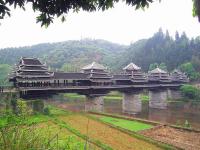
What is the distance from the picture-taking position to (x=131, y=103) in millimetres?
52562

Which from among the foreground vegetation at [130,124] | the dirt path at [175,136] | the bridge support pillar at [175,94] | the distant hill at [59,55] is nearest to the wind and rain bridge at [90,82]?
the bridge support pillar at [175,94]

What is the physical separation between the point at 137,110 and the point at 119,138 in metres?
29.8

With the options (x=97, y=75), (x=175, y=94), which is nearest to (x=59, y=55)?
(x=175, y=94)

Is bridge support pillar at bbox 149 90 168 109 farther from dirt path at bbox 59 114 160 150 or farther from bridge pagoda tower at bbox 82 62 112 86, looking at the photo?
dirt path at bbox 59 114 160 150

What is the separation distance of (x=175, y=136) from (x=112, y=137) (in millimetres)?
7456

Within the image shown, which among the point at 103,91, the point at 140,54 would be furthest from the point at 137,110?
the point at 140,54

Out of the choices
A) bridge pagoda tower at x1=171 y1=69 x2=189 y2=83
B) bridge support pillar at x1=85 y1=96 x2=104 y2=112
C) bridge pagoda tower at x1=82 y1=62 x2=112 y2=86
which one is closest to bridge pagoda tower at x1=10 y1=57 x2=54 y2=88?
bridge pagoda tower at x1=82 y1=62 x2=112 y2=86

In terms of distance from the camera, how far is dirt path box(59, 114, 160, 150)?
20562mm

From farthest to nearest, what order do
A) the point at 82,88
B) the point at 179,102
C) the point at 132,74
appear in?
1. the point at 179,102
2. the point at 132,74
3. the point at 82,88

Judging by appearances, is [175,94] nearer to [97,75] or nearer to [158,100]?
[158,100]

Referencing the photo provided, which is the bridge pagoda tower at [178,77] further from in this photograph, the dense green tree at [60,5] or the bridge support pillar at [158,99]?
the dense green tree at [60,5]

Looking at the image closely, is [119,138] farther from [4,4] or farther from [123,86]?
[123,86]

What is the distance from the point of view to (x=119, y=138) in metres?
22.8

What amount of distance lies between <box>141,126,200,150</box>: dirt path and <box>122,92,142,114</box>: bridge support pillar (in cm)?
2094
